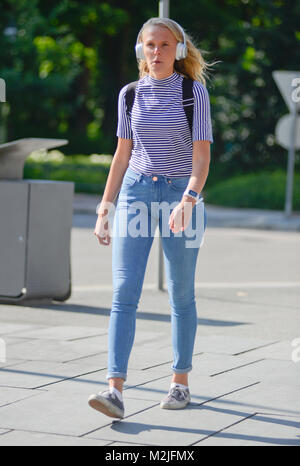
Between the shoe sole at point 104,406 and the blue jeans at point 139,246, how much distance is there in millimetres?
215

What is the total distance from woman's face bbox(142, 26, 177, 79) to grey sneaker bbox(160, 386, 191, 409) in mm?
1489

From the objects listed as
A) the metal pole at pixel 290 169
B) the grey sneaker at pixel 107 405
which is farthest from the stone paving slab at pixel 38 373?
the metal pole at pixel 290 169

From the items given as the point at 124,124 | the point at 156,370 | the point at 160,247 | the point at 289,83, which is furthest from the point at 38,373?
the point at 289,83

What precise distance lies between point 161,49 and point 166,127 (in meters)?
0.37

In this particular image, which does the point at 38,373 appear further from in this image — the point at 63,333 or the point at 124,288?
the point at 63,333

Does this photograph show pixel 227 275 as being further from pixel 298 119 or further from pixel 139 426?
pixel 298 119

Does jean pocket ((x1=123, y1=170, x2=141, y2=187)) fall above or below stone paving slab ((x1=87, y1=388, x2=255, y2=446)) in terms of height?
above

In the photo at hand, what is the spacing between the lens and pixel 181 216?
466 centimetres

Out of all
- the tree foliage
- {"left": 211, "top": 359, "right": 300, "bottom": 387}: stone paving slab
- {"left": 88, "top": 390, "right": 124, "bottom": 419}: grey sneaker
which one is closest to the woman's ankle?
{"left": 88, "top": 390, "right": 124, "bottom": 419}: grey sneaker

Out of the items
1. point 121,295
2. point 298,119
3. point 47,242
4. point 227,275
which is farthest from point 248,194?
point 121,295

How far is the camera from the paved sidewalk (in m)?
4.43

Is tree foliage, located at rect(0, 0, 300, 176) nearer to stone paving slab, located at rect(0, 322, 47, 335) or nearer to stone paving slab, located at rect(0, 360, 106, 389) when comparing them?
stone paving slab, located at rect(0, 322, 47, 335)
